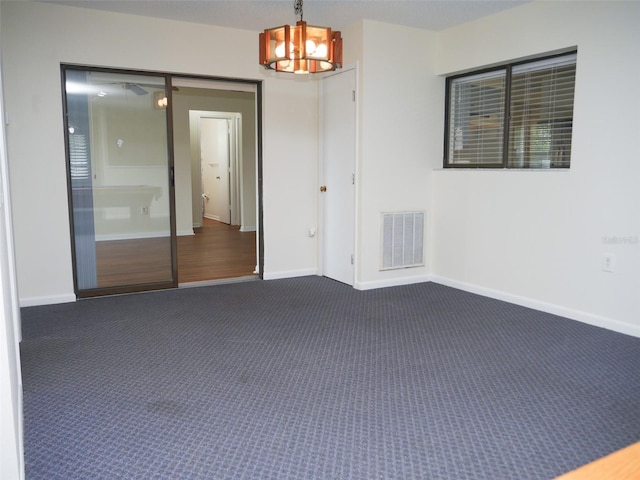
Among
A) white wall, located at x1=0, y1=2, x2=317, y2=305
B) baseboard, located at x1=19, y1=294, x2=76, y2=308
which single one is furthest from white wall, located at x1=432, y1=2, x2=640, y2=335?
baseboard, located at x1=19, y1=294, x2=76, y2=308

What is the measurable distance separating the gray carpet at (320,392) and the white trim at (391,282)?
0.70 metres

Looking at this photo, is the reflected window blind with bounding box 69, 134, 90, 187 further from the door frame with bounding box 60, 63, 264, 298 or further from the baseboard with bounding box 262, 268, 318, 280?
the baseboard with bounding box 262, 268, 318, 280

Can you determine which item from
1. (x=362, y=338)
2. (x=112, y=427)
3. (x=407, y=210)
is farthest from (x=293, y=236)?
(x=112, y=427)

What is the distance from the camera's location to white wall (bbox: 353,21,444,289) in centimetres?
495

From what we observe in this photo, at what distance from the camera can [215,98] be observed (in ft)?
29.0

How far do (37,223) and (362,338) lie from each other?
9.63 ft

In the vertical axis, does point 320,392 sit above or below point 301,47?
below

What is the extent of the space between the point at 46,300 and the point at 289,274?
2.34 metres

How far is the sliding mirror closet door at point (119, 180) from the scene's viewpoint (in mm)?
4633

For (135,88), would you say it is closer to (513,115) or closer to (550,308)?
(513,115)

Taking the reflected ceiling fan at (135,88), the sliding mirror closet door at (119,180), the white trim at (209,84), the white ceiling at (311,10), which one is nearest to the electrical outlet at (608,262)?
the white ceiling at (311,10)

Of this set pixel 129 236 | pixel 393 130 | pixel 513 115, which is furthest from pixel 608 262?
Answer: pixel 129 236

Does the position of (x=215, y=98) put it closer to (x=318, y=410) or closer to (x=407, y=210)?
(x=407, y=210)

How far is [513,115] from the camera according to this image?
15.5ft
